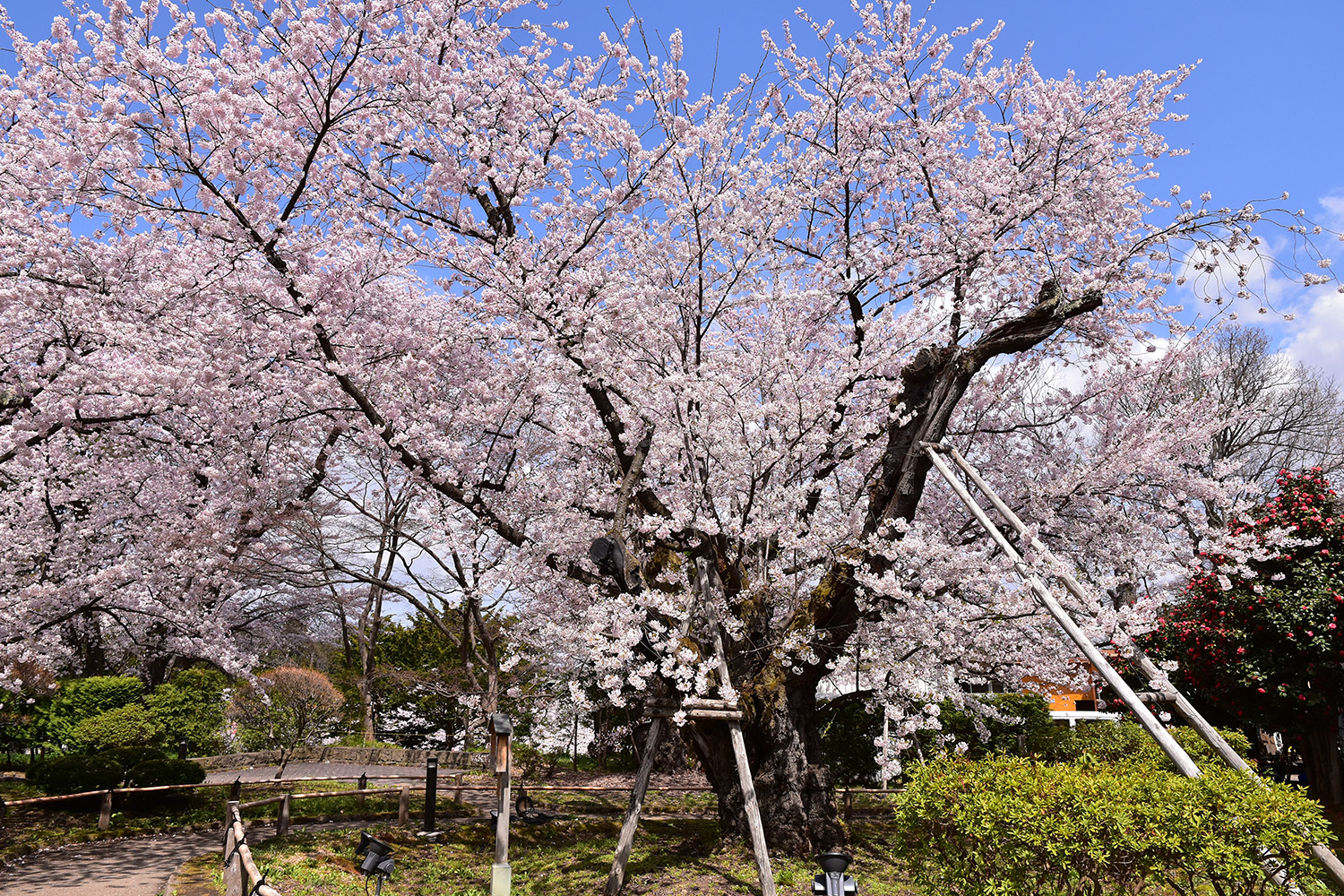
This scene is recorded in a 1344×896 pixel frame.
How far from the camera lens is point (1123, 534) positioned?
10.7 meters

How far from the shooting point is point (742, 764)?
22.1 ft

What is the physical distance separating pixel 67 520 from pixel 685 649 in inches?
436

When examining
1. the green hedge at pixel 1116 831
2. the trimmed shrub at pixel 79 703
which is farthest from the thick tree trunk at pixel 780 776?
the trimmed shrub at pixel 79 703

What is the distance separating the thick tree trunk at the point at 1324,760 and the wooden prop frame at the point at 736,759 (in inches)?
428

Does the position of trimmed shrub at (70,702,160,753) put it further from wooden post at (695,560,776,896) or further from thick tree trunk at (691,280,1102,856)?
wooden post at (695,560,776,896)

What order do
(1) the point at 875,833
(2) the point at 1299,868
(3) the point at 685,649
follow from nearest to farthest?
(2) the point at 1299,868 → (3) the point at 685,649 → (1) the point at 875,833

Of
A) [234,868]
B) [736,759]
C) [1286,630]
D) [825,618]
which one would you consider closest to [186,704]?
[234,868]

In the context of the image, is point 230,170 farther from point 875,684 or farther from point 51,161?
point 875,684

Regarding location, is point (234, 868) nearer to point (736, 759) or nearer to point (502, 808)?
point (502, 808)

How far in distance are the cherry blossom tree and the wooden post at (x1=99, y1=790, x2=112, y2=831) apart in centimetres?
303

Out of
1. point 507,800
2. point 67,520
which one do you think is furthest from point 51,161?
point 507,800

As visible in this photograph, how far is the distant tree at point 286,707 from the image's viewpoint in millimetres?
14930

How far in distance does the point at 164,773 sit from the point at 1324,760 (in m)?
18.5

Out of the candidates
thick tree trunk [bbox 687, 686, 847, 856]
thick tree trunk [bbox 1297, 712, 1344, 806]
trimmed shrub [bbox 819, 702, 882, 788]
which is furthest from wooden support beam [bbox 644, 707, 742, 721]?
thick tree trunk [bbox 1297, 712, 1344, 806]
